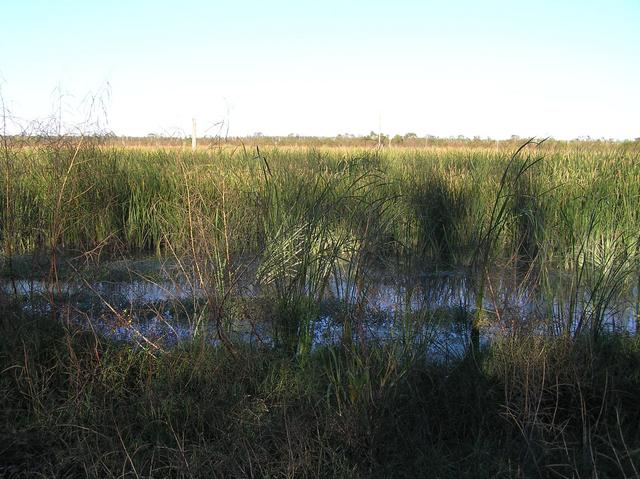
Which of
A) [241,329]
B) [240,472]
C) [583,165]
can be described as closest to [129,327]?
[241,329]

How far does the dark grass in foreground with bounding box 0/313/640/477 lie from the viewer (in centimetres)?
217

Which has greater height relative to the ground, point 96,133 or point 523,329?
point 96,133

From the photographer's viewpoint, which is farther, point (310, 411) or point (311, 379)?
point (311, 379)

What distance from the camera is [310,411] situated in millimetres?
2484

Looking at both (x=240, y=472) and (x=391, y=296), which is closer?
(x=240, y=472)

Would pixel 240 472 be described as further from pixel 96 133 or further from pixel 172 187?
pixel 172 187

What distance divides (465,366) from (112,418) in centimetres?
166

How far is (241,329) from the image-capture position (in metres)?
3.38

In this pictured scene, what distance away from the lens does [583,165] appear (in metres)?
7.48

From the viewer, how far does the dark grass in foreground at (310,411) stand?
2166 millimetres

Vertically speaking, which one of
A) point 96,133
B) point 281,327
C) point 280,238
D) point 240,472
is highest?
point 96,133

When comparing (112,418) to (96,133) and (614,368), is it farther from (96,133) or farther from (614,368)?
(96,133)

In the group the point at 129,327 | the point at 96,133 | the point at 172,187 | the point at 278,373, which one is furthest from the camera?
the point at 172,187

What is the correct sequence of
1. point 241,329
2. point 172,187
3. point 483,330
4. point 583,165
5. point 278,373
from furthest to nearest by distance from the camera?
point 583,165
point 172,187
point 483,330
point 241,329
point 278,373
